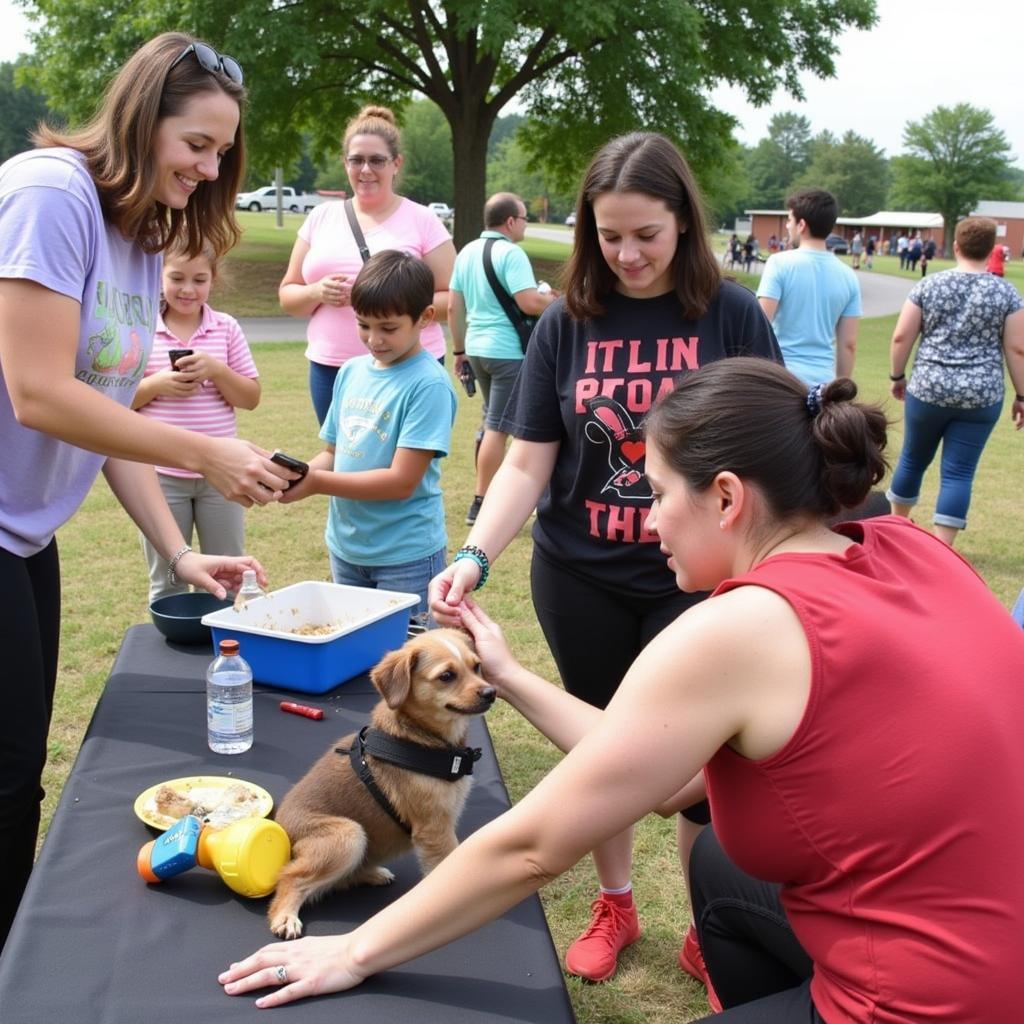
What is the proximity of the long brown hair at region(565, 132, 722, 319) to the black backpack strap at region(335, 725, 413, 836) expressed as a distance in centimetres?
123

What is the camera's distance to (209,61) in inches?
92.9

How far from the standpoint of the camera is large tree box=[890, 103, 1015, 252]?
278 ft

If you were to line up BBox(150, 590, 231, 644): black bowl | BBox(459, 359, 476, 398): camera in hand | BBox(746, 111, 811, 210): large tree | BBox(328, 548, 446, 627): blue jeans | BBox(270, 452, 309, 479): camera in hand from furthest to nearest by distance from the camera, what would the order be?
BBox(746, 111, 811, 210): large tree
BBox(459, 359, 476, 398): camera in hand
BBox(328, 548, 446, 627): blue jeans
BBox(150, 590, 231, 644): black bowl
BBox(270, 452, 309, 479): camera in hand

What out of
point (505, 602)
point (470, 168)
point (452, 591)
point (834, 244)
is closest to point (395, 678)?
point (452, 591)

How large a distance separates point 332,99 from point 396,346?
2396 centimetres

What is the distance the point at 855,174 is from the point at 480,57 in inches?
3732

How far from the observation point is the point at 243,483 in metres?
2.36

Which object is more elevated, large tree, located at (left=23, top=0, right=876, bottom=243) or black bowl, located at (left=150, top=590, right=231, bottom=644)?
large tree, located at (left=23, top=0, right=876, bottom=243)

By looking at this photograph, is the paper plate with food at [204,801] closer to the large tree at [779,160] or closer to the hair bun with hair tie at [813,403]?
the hair bun with hair tie at [813,403]

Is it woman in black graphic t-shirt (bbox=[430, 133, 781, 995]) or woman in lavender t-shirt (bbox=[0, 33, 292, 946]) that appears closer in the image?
woman in lavender t-shirt (bbox=[0, 33, 292, 946])

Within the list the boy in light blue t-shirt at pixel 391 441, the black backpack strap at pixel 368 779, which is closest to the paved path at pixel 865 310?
the boy in light blue t-shirt at pixel 391 441

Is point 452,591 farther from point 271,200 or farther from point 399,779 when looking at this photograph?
point 271,200

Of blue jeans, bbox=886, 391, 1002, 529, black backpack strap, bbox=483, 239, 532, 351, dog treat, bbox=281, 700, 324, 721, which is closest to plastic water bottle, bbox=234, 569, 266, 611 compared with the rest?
dog treat, bbox=281, 700, 324, 721

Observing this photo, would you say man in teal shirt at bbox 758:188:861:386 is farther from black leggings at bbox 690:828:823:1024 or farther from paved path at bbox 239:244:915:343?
black leggings at bbox 690:828:823:1024
